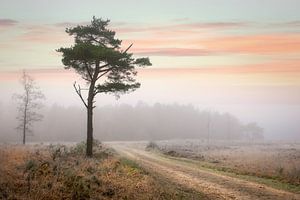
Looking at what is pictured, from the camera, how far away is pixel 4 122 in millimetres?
186875

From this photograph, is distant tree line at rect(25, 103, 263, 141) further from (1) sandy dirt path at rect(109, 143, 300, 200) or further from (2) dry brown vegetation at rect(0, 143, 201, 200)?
(2) dry brown vegetation at rect(0, 143, 201, 200)

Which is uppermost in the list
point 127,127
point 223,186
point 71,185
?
point 71,185

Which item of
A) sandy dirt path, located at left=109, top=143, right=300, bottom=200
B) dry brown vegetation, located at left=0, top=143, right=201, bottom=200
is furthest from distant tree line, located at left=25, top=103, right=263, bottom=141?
dry brown vegetation, located at left=0, top=143, right=201, bottom=200

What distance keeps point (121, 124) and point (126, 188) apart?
168 meters

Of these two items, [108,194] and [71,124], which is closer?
[108,194]

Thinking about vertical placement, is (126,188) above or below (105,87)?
below

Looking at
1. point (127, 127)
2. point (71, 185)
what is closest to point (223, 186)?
point (71, 185)

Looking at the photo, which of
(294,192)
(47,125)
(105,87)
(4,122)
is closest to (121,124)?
(47,125)

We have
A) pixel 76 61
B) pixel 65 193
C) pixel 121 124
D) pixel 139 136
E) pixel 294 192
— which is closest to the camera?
pixel 65 193

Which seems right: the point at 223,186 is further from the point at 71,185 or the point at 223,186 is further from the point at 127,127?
the point at 127,127

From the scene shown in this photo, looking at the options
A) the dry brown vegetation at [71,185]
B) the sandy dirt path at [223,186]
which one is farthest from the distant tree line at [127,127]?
the dry brown vegetation at [71,185]

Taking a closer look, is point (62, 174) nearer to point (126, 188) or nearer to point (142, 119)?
point (126, 188)

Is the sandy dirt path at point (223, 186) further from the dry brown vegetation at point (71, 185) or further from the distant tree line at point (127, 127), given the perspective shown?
the distant tree line at point (127, 127)

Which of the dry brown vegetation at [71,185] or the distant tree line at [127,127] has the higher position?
the dry brown vegetation at [71,185]
